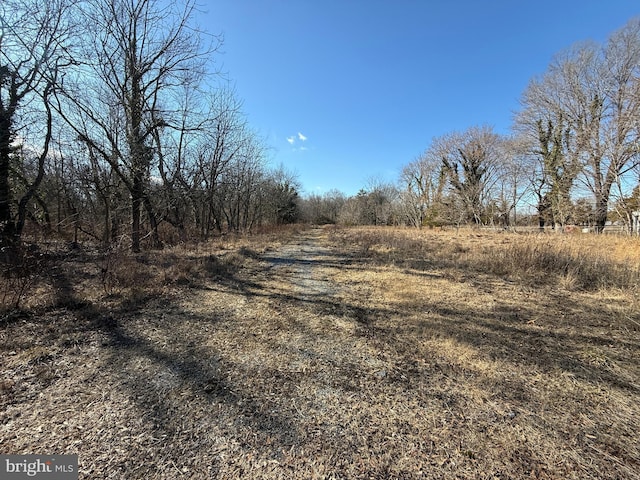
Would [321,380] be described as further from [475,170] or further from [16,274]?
[475,170]

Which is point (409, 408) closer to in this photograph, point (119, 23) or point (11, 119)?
point (11, 119)

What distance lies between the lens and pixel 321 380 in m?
2.46

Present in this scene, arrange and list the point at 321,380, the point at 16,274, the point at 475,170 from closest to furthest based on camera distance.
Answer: the point at 321,380 < the point at 16,274 < the point at 475,170

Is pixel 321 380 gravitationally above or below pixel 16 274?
below

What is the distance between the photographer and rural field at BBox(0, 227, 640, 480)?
5.36 ft

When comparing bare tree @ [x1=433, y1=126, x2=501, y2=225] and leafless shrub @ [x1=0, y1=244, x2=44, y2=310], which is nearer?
leafless shrub @ [x1=0, y1=244, x2=44, y2=310]

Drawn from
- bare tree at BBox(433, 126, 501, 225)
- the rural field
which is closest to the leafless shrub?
the rural field

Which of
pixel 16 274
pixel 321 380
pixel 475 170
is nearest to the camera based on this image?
pixel 321 380

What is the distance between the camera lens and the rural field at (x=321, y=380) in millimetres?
1634

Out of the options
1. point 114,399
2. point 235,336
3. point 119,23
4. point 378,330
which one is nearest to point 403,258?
point 378,330

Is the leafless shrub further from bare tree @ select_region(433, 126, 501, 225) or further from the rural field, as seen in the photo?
bare tree @ select_region(433, 126, 501, 225)

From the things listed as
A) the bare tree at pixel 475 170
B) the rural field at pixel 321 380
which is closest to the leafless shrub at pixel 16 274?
the rural field at pixel 321 380

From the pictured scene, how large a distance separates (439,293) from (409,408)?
347 cm

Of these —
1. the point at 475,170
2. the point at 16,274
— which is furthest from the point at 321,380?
the point at 475,170
